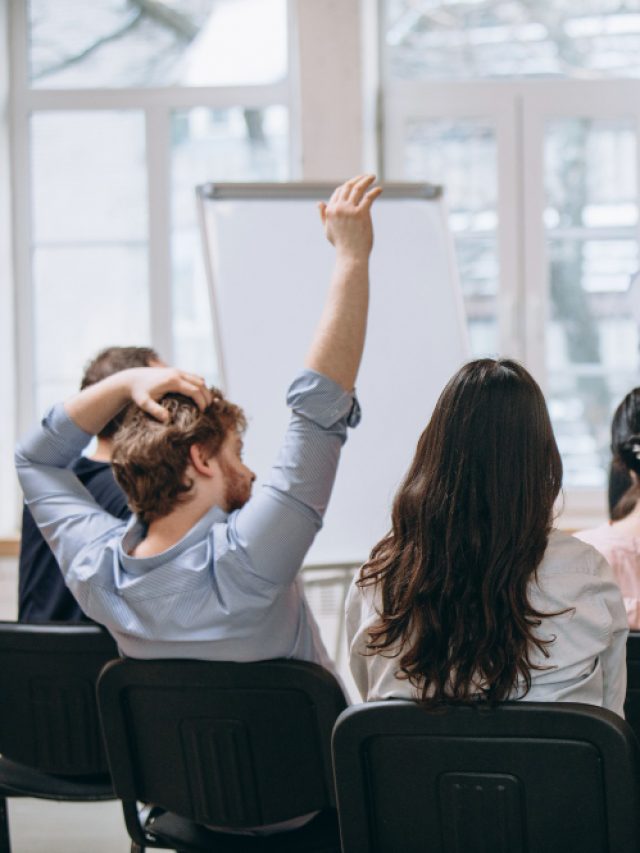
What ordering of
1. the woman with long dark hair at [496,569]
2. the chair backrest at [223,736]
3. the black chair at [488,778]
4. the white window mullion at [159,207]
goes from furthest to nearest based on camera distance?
the white window mullion at [159,207] → the chair backrest at [223,736] → the woman with long dark hair at [496,569] → the black chair at [488,778]

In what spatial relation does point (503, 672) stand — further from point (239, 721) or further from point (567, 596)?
point (239, 721)

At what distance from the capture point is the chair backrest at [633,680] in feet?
5.43

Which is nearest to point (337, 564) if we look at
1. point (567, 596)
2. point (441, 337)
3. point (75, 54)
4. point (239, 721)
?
point (441, 337)

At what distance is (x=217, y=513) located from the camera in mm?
1669

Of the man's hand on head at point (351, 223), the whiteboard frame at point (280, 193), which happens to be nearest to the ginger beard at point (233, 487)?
the man's hand on head at point (351, 223)

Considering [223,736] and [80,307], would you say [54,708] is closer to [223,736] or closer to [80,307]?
[223,736]

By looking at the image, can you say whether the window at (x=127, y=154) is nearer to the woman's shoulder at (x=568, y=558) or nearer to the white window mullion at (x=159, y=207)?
the white window mullion at (x=159, y=207)

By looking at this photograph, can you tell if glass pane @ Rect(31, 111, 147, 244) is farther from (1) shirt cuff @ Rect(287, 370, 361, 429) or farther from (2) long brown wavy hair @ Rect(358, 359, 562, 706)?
(2) long brown wavy hair @ Rect(358, 359, 562, 706)

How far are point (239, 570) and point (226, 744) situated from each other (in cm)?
25

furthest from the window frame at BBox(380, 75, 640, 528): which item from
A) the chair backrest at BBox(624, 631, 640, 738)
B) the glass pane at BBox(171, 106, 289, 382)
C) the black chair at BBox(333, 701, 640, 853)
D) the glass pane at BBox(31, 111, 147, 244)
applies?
the black chair at BBox(333, 701, 640, 853)

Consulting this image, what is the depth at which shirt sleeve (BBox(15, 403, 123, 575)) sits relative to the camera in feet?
5.80

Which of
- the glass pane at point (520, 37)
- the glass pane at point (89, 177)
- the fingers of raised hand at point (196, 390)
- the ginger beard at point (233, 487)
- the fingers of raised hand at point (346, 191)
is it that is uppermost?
the glass pane at point (520, 37)

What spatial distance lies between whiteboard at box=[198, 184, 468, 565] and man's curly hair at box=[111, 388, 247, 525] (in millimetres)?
1539

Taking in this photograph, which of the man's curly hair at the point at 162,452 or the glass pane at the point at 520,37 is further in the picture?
the glass pane at the point at 520,37
